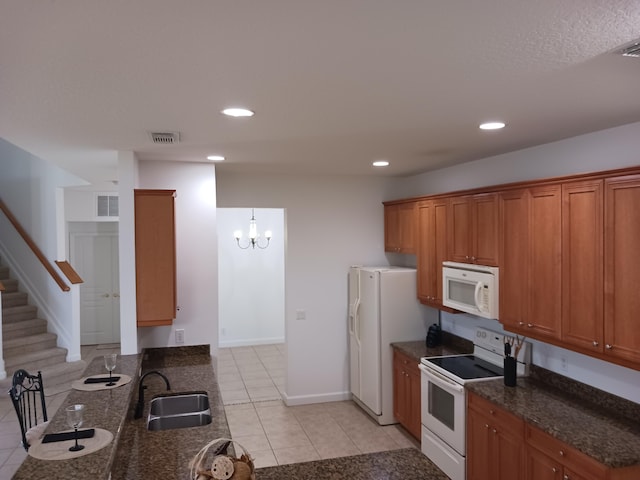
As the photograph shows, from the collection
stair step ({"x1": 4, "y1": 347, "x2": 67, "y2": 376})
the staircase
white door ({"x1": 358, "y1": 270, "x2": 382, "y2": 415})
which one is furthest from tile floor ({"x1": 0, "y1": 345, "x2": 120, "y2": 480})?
white door ({"x1": 358, "y1": 270, "x2": 382, "y2": 415})

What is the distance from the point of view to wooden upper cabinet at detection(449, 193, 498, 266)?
374 centimetres

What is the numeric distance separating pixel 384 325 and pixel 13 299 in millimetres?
5485

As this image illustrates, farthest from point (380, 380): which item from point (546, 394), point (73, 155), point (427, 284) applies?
point (73, 155)

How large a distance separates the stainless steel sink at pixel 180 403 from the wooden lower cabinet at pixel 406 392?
208cm

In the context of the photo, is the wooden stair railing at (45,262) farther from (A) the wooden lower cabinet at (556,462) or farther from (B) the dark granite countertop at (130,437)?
(A) the wooden lower cabinet at (556,462)

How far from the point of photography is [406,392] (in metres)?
4.75

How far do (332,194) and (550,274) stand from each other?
291cm

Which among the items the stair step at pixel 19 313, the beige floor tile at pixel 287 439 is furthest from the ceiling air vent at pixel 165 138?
the stair step at pixel 19 313

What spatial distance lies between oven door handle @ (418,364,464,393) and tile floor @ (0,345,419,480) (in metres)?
0.90

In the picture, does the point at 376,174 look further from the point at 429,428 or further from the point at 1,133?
the point at 1,133

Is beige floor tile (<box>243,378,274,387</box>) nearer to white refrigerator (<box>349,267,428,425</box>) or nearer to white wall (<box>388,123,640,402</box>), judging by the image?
white refrigerator (<box>349,267,428,425</box>)

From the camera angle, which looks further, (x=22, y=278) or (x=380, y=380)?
(x=22, y=278)

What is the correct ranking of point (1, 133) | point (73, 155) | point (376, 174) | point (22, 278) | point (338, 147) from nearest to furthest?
point (1, 133) → point (338, 147) → point (73, 155) → point (376, 174) → point (22, 278)

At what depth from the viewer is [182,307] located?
4266 mm
